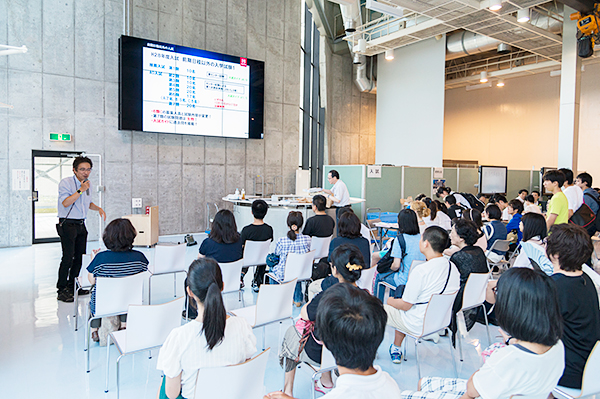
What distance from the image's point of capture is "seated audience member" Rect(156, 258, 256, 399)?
164 cm

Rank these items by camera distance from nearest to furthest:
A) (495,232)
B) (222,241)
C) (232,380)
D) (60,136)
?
(232,380), (222,241), (495,232), (60,136)

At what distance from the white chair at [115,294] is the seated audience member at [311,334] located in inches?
51.9

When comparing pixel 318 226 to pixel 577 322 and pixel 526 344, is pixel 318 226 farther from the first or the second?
pixel 526 344

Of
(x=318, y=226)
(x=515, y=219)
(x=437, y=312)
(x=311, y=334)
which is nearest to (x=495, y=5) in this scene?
(x=515, y=219)

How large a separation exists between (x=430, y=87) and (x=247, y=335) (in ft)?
32.0

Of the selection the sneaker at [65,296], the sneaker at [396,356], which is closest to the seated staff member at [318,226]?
the sneaker at [396,356]

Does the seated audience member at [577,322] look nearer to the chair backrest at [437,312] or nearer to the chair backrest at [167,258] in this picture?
the chair backrest at [437,312]

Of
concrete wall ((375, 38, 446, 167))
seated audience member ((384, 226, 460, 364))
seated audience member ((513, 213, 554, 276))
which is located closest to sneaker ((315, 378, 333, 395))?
seated audience member ((384, 226, 460, 364))

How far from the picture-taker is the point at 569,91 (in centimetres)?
814

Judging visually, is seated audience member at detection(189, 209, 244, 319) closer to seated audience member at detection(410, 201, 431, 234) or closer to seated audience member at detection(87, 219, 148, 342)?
seated audience member at detection(87, 219, 148, 342)

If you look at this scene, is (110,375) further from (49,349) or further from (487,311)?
(487,311)

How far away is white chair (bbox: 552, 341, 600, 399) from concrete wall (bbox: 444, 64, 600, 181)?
12.0 m

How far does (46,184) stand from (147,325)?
658 centimetres

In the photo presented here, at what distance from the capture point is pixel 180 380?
171 cm
